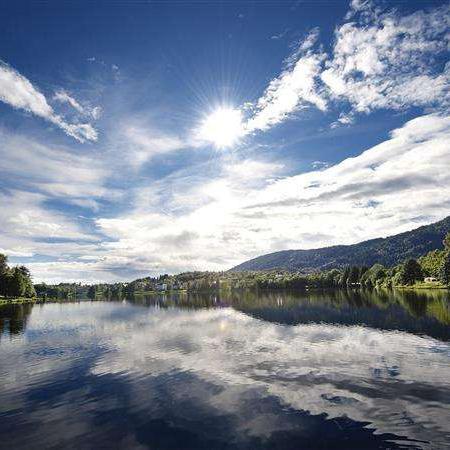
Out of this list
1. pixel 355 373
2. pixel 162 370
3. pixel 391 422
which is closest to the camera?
pixel 391 422

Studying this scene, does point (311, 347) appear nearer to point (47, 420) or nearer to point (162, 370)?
point (162, 370)

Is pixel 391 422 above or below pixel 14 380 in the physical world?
below

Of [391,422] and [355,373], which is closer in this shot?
[391,422]

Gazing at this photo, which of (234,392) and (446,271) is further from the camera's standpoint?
(446,271)

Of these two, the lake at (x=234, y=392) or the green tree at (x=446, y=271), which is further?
the green tree at (x=446, y=271)

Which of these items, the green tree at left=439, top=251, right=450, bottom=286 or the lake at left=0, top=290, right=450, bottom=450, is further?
the green tree at left=439, top=251, right=450, bottom=286

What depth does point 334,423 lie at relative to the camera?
2812 cm

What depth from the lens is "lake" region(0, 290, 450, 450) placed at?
26.7 metres

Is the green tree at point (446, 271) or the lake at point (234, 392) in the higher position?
the green tree at point (446, 271)

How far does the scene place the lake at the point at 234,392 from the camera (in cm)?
2667

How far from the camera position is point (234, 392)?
121 feet

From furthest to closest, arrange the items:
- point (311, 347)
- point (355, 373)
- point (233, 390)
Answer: point (311, 347)
point (355, 373)
point (233, 390)

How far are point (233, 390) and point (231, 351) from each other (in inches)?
827

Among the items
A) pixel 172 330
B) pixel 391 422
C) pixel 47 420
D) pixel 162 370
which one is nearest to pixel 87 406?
pixel 47 420
